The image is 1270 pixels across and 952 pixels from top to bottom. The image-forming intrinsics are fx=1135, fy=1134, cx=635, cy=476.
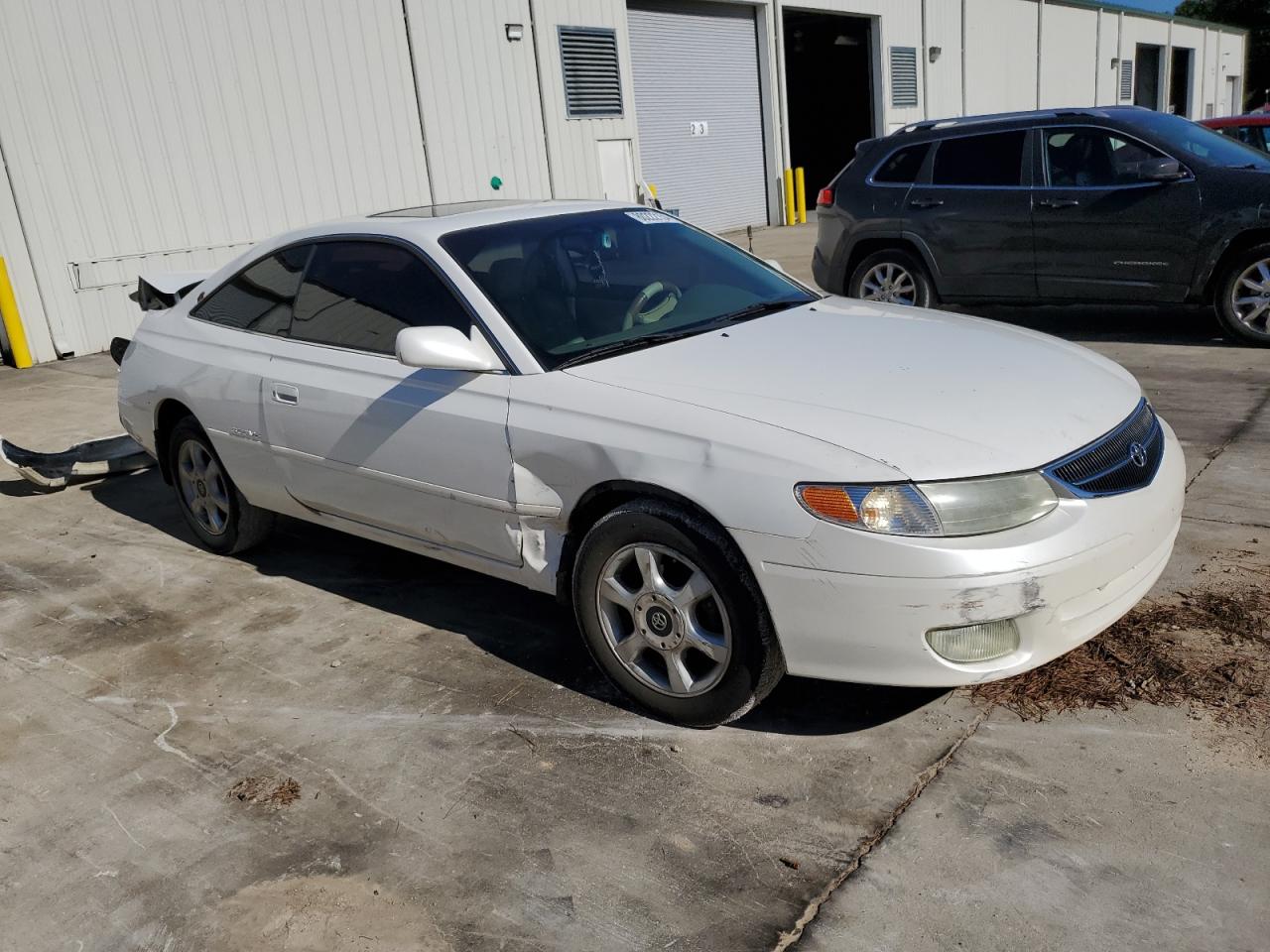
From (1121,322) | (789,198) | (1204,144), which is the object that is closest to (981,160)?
(1204,144)

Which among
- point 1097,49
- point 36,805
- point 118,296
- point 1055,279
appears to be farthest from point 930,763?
point 1097,49

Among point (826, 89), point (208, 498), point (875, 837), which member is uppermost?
point (826, 89)

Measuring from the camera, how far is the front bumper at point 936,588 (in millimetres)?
2904

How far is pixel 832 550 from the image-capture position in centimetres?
296

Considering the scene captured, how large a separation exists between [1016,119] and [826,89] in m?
20.4

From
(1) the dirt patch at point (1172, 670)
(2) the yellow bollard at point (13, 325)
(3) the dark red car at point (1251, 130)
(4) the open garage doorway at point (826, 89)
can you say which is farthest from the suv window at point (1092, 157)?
(4) the open garage doorway at point (826, 89)

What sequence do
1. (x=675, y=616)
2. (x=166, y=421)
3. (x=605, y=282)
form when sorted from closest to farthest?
(x=675, y=616) < (x=605, y=282) < (x=166, y=421)

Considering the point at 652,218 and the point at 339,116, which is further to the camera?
the point at 339,116

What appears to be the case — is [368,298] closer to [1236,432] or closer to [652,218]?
[652,218]

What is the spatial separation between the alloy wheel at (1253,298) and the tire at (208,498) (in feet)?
21.4

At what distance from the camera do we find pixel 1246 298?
780 cm

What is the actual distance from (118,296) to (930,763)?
11.4 metres

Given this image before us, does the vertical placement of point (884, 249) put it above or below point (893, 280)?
above

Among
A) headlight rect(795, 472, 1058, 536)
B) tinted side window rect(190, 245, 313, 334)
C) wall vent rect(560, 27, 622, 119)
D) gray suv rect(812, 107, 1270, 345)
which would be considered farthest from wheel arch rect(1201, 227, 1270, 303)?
wall vent rect(560, 27, 622, 119)
